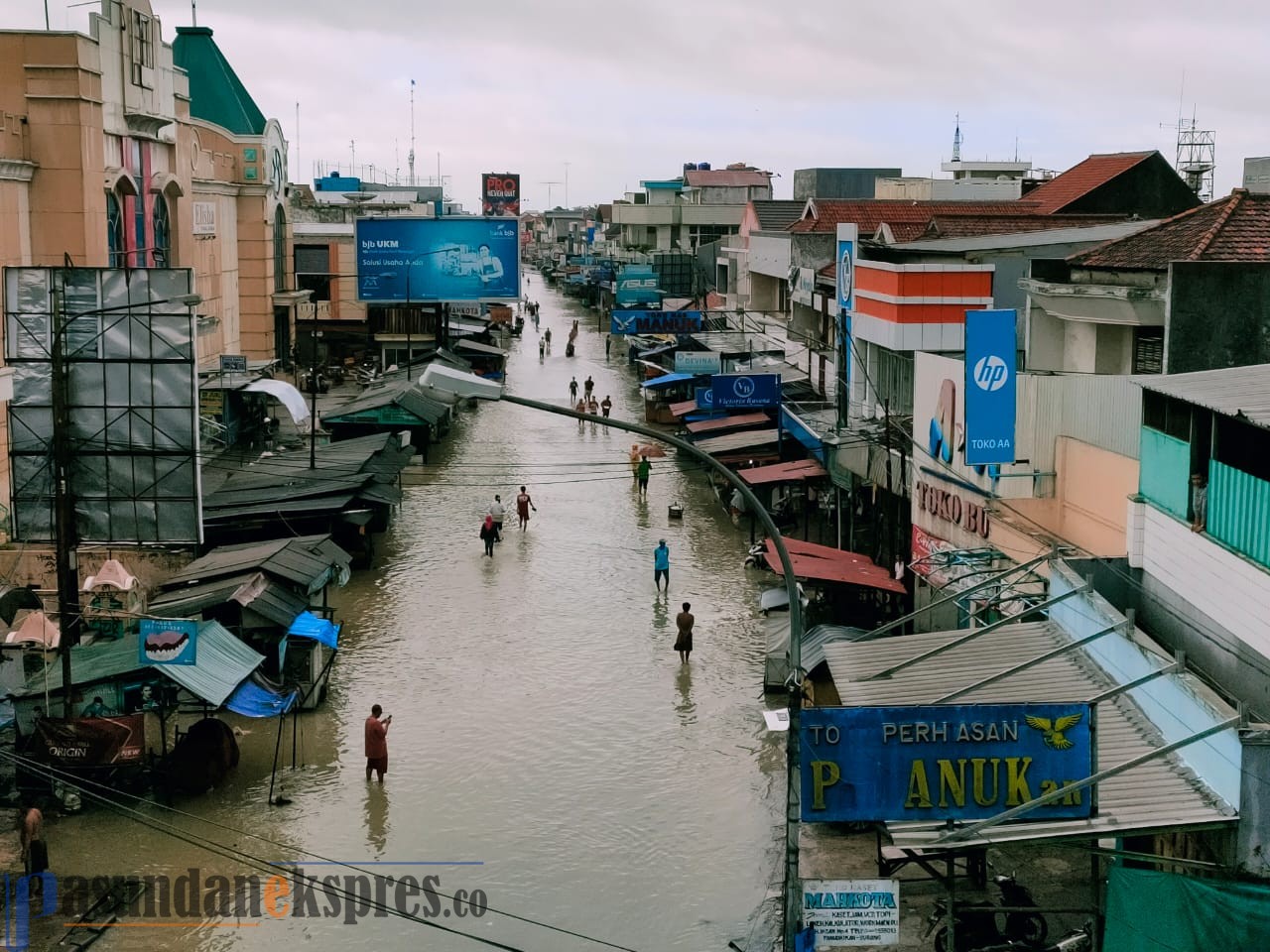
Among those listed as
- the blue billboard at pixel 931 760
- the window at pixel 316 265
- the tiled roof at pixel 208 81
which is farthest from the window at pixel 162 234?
the blue billboard at pixel 931 760

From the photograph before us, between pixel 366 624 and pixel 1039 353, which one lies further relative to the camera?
pixel 366 624

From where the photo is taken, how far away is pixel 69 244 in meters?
30.3

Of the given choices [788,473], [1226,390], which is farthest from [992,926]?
[788,473]

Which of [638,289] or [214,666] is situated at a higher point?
[638,289]

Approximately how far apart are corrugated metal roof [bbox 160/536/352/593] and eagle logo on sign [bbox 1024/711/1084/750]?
1275 cm

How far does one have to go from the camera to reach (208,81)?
166ft

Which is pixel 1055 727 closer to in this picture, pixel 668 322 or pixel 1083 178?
pixel 1083 178

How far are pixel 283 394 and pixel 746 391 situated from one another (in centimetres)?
1228

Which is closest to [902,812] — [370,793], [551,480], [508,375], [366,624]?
[370,793]

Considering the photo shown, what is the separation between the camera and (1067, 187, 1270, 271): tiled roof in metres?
18.8

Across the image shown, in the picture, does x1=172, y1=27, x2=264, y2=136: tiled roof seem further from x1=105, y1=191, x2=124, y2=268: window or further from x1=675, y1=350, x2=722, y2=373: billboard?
x1=105, y1=191, x2=124, y2=268: window

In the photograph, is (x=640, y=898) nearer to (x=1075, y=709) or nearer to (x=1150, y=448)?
(x=1075, y=709)

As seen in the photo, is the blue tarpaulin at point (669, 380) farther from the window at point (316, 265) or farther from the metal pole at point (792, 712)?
the metal pole at point (792, 712)

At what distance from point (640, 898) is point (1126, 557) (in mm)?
6102
